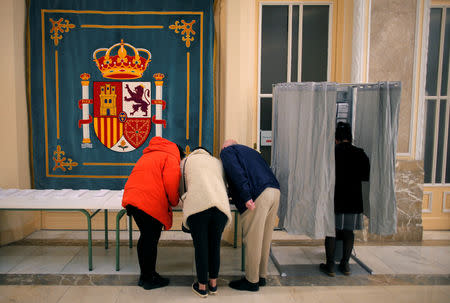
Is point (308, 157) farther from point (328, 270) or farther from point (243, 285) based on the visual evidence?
point (243, 285)

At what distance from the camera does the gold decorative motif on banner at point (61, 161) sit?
375 cm

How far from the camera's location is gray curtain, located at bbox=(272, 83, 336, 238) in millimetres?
2699

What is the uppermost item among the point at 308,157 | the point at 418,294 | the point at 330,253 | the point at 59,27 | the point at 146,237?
the point at 59,27

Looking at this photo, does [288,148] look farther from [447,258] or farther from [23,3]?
[23,3]

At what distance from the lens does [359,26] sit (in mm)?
3588

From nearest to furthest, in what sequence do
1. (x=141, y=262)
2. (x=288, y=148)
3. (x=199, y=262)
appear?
1. (x=199, y=262)
2. (x=141, y=262)
3. (x=288, y=148)

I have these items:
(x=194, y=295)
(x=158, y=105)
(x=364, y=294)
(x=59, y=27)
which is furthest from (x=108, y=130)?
(x=364, y=294)

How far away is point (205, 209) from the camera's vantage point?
2.29 metres

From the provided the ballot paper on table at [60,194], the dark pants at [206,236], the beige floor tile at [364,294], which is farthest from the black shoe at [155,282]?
the beige floor tile at [364,294]

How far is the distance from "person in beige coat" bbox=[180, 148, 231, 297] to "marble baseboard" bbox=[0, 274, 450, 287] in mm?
356

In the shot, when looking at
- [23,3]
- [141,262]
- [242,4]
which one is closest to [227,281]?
[141,262]

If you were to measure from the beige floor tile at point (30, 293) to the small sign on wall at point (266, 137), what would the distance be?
2.49 m

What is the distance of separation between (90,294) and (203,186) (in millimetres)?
1255

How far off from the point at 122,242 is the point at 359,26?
359cm
